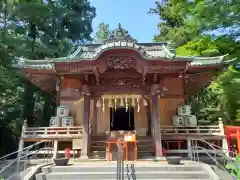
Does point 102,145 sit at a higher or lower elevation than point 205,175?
higher

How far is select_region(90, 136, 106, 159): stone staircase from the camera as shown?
10430mm

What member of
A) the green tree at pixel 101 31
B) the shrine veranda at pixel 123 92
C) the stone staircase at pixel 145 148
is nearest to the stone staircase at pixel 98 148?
the shrine veranda at pixel 123 92

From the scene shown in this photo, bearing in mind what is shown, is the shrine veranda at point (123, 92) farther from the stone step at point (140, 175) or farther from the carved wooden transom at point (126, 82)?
the stone step at point (140, 175)

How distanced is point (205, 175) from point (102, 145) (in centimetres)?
565

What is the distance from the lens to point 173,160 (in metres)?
7.60

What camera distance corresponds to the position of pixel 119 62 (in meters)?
9.63

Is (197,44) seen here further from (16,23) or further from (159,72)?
(16,23)

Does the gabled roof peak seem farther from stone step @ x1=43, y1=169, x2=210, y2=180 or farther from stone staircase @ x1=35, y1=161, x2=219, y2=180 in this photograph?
stone step @ x1=43, y1=169, x2=210, y2=180

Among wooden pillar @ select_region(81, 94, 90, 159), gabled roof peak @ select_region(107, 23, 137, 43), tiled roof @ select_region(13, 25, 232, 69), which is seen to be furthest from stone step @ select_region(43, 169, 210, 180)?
gabled roof peak @ select_region(107, 23, 137, 43)

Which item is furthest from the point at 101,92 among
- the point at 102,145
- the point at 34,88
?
the point at 34,88

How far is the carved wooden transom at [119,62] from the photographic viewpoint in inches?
371

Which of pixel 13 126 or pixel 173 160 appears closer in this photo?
pixel 173 160

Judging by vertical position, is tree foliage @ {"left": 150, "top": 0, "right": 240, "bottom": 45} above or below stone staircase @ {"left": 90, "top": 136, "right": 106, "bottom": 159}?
above

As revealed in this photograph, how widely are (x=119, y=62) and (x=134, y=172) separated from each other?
4531mm
